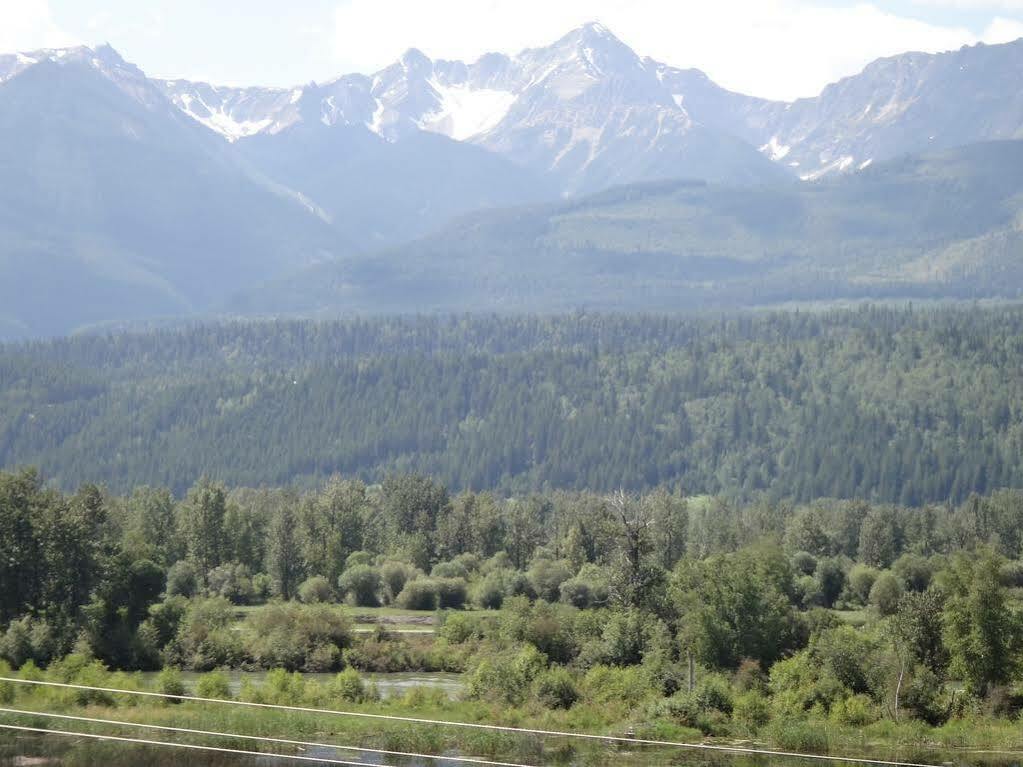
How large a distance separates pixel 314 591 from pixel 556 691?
5246cm

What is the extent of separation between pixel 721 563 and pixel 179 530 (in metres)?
70.6

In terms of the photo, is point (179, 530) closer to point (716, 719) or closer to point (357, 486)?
point (357, 486)

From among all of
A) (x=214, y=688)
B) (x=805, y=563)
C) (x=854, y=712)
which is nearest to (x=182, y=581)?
(x=214, y=688)

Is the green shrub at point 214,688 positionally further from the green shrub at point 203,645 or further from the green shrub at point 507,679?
the green shrub at point 203,645

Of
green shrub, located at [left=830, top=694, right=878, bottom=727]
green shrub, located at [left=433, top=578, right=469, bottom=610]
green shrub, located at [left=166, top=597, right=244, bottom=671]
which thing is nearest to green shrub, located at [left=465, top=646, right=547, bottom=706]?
green shrub, located at [left=830, top=694, right=878, bottom=727]

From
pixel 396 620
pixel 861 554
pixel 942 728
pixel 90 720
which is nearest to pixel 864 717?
pixel 942 728

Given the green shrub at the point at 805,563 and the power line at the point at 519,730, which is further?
the green shrub at the point at 805,563

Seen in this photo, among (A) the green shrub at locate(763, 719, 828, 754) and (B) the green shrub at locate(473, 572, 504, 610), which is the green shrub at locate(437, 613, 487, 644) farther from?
(A) the green shrub at locate(763, 719, 828, 754)

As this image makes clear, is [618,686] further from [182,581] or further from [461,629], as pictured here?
[182,581]

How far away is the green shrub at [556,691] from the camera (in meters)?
94.5

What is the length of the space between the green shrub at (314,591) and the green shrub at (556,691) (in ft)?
162

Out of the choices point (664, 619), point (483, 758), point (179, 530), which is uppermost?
point (179, 530)

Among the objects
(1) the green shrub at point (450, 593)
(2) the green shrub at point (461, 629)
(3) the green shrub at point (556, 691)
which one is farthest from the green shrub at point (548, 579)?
(3) the green shrub at point (556, 691)

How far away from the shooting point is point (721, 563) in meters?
106
